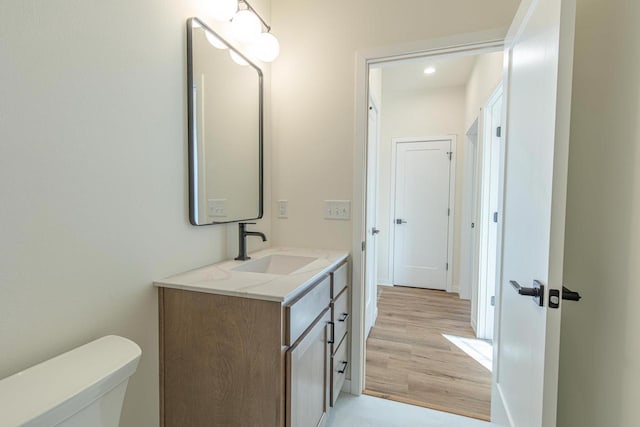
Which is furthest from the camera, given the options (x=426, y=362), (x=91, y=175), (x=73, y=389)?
(x=426, y=362)

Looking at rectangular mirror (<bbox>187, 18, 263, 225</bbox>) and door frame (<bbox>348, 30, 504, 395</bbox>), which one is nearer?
rectangular mirror (<bbox>187, 18, 263, 225</bbox>)

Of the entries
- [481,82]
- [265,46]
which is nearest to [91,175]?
[265,46]

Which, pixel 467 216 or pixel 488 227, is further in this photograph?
pixel 467 216

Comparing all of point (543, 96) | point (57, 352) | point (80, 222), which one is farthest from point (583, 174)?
point (57, 352)

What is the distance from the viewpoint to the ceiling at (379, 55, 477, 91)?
3.11 m

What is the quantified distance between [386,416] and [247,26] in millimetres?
2244

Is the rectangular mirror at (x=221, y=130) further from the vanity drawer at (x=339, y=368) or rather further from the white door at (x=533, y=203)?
the white door at (x=533, y=203)

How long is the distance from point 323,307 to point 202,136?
38.8 inches

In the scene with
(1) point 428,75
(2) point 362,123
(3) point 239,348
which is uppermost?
(1) point 428,75

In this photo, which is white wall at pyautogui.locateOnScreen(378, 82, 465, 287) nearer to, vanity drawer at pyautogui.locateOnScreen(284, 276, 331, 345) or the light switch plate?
the light switch plate

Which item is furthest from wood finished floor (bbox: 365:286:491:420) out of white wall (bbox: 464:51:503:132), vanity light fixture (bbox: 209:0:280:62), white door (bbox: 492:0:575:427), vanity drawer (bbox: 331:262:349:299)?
vanity light fixture (bbox: 209:0:280:62)

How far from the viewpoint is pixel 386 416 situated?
169cm

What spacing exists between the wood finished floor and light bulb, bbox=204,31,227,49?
2.17 m

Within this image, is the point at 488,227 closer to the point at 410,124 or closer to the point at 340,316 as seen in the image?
the point at 340,316
